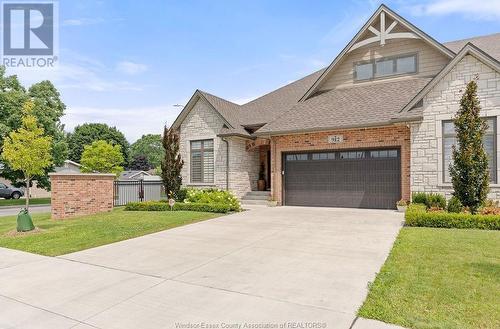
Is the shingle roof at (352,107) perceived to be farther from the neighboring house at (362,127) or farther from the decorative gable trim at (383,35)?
the decorative gable trim at (383,35)

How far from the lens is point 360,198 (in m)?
15.1

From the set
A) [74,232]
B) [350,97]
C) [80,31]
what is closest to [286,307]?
[74,232]

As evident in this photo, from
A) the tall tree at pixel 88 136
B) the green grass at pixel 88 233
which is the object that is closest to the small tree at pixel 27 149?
the green grass at pixel 88 233

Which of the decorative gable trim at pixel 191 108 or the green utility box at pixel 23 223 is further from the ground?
the decorative gable trim at pixel 191 108

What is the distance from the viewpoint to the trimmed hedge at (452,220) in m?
9.38

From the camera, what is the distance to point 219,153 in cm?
1864

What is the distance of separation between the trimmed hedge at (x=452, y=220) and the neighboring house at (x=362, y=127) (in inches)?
129

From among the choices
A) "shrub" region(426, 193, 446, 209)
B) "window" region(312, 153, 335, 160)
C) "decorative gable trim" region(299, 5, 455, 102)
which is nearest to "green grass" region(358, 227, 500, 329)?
"shrub" region(426, 193, 446, 209)

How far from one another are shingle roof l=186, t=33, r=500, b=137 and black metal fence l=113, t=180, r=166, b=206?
7.05m

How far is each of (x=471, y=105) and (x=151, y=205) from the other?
14.1 meters

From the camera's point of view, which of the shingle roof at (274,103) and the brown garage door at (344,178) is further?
the shingle roof at (274,103)

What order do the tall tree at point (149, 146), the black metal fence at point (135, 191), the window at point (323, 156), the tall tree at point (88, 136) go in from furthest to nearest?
the tall tree at point (149, 146) < the tall tree at point (88, 136) < the black metal fence at point (135, 191) < the window at point (323, 156)

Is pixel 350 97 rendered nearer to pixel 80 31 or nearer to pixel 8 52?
pixel 80 31

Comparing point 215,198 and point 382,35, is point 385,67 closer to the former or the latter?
point 382,35
